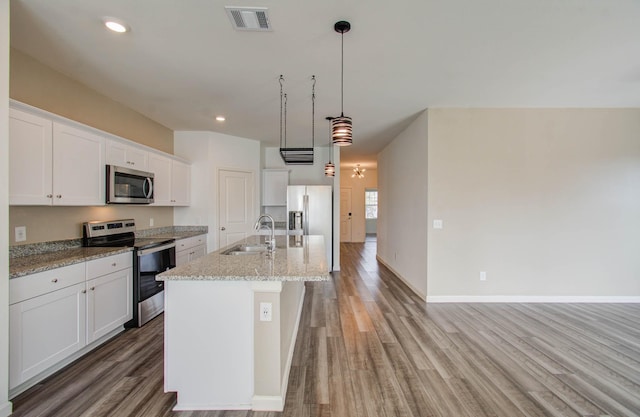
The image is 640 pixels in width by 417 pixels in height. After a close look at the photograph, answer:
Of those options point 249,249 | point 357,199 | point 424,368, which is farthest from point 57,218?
point 357,199

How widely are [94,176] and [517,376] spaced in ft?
13.9

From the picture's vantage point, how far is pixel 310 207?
564 cm

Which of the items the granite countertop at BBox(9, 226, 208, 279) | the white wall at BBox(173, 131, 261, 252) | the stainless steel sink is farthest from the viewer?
the white wall at BBox(173, 131, 261, 252)

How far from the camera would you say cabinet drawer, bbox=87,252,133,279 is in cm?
249

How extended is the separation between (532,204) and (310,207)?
3.61 metres

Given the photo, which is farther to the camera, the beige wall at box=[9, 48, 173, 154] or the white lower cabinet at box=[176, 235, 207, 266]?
the white lower cabinet at box=[176, 235, 207, 266]

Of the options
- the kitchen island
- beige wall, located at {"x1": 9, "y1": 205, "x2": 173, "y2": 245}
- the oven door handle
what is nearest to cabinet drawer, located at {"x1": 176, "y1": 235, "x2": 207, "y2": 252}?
the oven door handle

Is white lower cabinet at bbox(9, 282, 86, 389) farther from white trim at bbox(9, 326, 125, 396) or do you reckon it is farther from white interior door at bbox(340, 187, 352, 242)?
white interior door at bbox(340, 187, 352, 242)

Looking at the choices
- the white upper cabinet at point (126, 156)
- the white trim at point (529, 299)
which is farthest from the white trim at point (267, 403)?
the white upper cabinet at point (126, 156)

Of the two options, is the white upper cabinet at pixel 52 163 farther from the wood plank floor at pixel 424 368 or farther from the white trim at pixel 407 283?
the white trim at pixel 407 283

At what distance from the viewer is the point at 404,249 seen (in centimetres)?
495

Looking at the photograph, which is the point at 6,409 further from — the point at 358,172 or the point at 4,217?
the point at 358,172

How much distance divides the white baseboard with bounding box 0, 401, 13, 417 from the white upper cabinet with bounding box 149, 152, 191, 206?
2502 mm

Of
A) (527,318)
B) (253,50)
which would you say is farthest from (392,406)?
(253,50)
